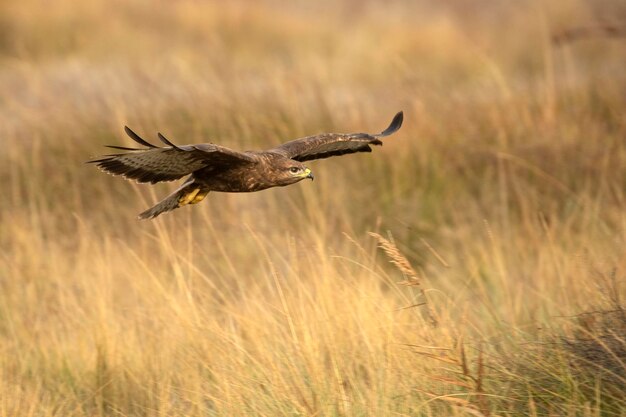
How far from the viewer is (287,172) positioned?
164 inches

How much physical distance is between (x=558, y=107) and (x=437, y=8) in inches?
410

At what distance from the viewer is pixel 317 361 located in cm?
428

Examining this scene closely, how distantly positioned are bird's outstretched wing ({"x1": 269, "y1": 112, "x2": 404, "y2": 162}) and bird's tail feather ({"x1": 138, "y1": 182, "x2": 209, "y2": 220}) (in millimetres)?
344

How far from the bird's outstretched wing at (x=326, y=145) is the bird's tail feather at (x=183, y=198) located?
344 millimetres

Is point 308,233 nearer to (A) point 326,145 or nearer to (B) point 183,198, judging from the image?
(A) point 326,145

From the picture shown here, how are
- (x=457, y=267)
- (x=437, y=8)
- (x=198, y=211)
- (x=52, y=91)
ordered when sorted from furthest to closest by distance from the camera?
(x=437, y=8) → (x=52, y=91) → (x=198, y=211) → (x=457, y=267)

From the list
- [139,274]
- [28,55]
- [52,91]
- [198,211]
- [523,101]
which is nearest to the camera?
[139,274]

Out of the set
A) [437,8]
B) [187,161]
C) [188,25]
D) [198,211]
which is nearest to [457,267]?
[198,211]

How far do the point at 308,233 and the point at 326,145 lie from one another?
6.08 ft

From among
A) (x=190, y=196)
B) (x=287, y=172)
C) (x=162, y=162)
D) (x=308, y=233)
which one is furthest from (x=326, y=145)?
(x=308, y=233)

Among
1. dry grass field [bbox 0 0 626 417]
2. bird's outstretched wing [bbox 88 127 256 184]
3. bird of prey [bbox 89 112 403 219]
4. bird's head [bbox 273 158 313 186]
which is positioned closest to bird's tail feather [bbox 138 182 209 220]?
bird of prey [bbox 89 112 403 219]

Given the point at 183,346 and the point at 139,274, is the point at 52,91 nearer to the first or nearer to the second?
the point at 139,274

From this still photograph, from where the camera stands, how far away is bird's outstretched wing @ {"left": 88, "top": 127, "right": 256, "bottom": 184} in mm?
3904

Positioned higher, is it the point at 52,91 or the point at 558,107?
the point at 52,91
